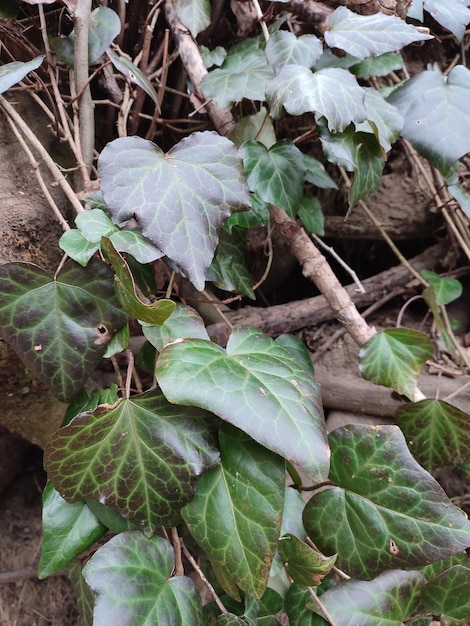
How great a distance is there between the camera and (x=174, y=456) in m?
0.57

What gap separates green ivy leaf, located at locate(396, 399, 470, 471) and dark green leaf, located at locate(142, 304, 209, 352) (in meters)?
0.41

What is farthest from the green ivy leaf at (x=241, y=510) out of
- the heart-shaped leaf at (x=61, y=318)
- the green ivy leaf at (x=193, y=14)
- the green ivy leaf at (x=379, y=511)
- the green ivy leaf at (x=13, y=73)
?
the green ivy leaf at (x=193, y=14)

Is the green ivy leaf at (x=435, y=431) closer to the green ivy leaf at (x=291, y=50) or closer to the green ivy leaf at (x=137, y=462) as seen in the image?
the green ivy leaf at (x=137, y=462)

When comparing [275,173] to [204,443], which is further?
[275,173]

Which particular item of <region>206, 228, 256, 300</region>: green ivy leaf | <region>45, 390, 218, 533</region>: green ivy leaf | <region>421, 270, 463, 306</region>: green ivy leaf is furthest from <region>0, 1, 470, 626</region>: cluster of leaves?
<region>421, 270, 463, 306</region>: green ivy leaf

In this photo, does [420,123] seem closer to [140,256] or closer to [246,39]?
[246,39]

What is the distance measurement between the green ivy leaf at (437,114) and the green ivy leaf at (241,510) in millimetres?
567

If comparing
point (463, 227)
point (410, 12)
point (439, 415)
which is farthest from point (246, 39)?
point (439, 415)

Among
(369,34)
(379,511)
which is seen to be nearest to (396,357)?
(379,511)

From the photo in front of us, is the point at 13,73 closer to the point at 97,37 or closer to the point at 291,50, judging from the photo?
the point at 97,37

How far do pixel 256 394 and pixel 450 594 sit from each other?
409mm

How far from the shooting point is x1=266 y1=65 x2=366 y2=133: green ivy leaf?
655 millimetres

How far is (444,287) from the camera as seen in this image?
3.68 feet

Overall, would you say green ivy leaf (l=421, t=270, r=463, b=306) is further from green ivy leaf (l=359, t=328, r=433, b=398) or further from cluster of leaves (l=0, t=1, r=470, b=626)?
cluster of leaves (l=0, t=1, r=470, b=626)
